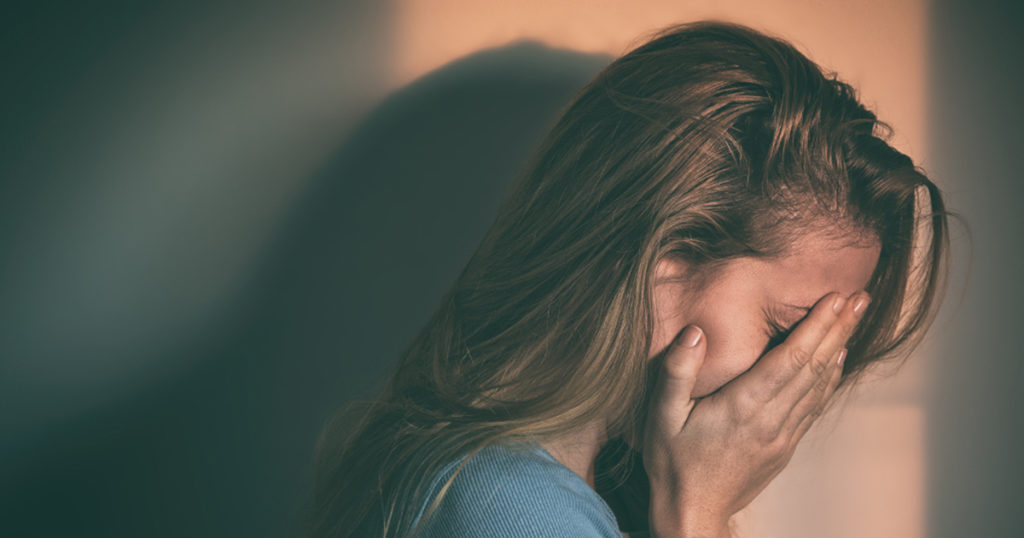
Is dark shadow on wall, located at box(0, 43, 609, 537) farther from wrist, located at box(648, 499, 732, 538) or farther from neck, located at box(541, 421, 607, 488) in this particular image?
wrist, located at box(648, 499, 732, 538)

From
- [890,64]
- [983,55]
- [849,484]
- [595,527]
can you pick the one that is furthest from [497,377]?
[983,55]

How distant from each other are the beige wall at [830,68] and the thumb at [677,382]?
0.36 m

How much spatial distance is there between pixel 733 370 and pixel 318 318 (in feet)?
1.64

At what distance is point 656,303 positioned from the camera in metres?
0.61

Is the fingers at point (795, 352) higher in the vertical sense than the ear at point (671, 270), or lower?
lower

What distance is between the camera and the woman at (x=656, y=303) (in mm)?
574

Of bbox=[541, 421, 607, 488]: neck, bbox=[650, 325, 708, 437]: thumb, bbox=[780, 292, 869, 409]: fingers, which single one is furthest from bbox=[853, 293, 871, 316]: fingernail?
bbox=[541, 421, 607, 488]: neck

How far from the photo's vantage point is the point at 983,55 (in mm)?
844

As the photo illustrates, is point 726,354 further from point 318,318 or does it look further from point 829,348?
point 318,318

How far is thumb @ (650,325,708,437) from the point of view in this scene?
60 cm

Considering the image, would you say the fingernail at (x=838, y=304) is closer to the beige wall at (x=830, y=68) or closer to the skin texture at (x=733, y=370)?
the skin texture at (x=733, y=370)

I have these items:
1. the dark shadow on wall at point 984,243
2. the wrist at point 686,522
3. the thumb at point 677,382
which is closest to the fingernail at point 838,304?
the thumb at point 677,382

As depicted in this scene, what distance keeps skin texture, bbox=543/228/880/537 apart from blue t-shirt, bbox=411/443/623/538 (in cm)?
10

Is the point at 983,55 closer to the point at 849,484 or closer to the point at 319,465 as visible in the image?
the point at 849,484
